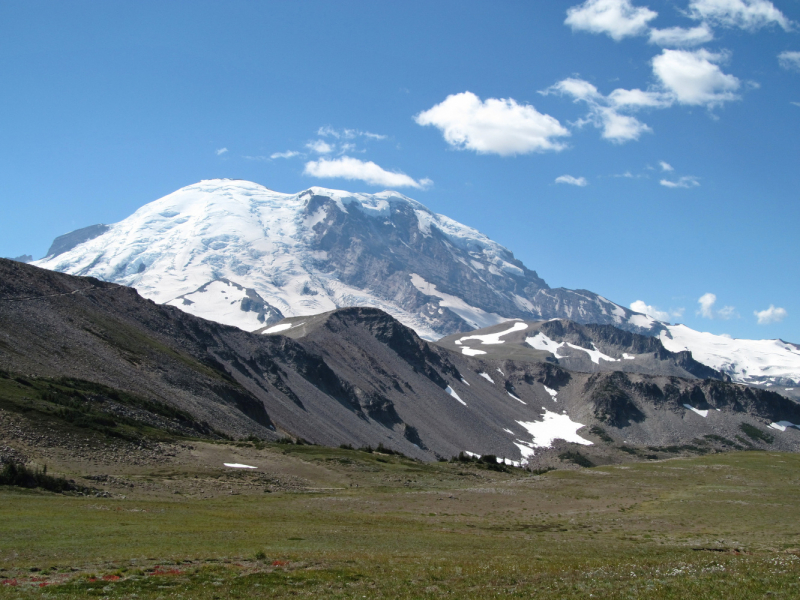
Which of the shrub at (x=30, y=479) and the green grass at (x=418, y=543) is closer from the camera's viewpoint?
the green grass at (x=418, y=543)

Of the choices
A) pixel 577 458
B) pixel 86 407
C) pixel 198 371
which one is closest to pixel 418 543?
pixel 86 407

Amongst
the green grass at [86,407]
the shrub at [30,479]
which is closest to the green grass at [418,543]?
the shrub at [30,479]

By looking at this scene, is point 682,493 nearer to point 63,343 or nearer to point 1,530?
point 1,530

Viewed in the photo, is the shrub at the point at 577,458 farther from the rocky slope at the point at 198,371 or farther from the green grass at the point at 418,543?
the green grass at the point at 418,543

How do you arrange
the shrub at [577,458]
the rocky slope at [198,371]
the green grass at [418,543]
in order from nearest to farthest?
the green grass at [418,543], the rocky slope at [198,371], the shrub at [577,458]

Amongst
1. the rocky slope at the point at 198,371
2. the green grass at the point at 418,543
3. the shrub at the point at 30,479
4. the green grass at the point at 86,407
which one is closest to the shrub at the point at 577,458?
the rocky slope at the point at 198,371

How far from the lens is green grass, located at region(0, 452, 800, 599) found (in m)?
22.1

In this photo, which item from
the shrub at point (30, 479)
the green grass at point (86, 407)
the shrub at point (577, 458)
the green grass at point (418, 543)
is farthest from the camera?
the shrub at point (577, 458)

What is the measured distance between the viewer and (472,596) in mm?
21281

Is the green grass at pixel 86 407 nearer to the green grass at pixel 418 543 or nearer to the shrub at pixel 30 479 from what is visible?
the shrub at pixel 30 479

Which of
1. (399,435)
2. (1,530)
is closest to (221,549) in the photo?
(1,530)

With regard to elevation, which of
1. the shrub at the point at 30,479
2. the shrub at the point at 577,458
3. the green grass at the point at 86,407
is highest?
the green grass at the point at 86,407

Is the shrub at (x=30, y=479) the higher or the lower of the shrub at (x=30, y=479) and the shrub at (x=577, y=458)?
the higher

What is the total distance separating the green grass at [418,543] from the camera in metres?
22.1
